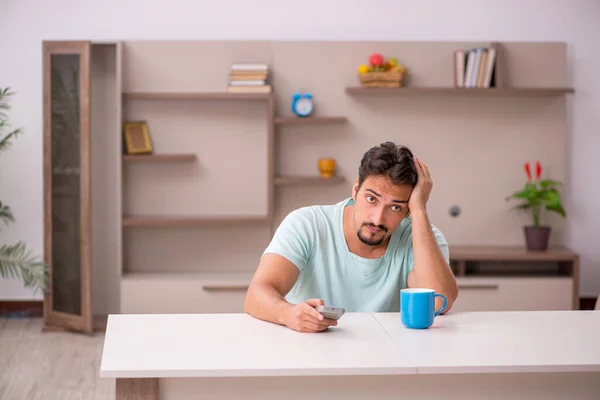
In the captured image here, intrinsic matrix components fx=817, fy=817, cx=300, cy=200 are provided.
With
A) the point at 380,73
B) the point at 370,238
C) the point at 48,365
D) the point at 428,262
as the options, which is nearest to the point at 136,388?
the point at 370,238

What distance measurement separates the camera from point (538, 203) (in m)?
5.25

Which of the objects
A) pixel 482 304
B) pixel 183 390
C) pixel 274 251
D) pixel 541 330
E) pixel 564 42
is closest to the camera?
pixel 183 390

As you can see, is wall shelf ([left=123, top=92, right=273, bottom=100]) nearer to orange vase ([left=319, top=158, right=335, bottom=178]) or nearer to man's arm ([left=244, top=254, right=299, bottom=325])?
orange vase ([left=319, top=158, right=335, bottom=178])

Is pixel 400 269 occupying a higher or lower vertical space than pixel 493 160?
lower

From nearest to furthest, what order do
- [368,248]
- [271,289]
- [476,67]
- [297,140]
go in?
[271,289]
[368,248]
[476,67]
[297,140]

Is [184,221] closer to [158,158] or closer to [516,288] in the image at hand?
[158,158]

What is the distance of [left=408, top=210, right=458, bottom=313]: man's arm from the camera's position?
8.41 ft

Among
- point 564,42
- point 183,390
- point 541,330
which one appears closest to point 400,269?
point 541,330

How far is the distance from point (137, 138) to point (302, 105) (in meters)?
1.08

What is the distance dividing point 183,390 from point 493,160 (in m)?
3.90

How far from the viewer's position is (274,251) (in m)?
2.59

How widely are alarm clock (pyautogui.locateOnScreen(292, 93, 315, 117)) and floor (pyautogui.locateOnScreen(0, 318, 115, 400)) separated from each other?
6.15 feet

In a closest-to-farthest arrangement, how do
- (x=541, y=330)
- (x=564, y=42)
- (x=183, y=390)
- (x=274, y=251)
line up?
(x=183, y=390), (x=541, y=330), (x=274, y=251), (x=564, y=42)

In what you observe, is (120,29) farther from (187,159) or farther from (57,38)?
(187,159)
